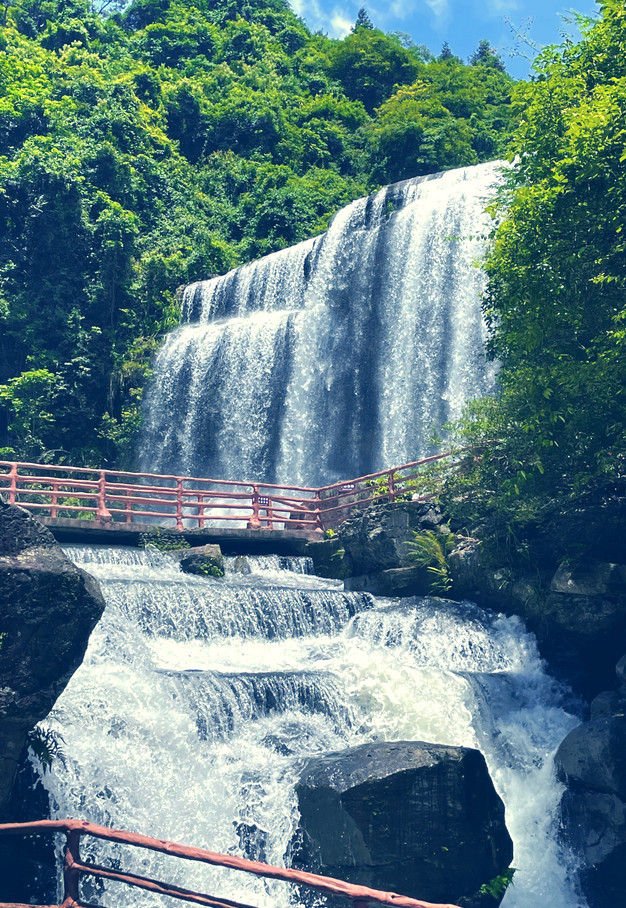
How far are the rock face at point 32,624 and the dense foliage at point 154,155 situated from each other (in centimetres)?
2066

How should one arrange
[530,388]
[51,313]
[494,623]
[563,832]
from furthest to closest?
[51,313] < [494,623] < [530,388] < [563,832]

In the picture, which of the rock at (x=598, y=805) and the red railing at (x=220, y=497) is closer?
the rock at (x=598, y=805)

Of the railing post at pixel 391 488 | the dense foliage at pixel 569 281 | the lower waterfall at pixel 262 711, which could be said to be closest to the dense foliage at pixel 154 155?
the railing post at pixel 391 488

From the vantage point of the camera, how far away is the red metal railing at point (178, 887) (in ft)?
21.2

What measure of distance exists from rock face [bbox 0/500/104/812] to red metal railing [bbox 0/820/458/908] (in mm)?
1797

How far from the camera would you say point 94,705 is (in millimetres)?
11820

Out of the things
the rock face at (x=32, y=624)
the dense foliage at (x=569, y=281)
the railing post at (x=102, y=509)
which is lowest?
the rock face at (x=32, y=624)

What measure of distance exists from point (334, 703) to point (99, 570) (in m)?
6.66

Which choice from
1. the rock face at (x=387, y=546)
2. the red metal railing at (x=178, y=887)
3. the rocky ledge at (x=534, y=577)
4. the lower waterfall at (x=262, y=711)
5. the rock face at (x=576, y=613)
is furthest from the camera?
the rock face at (x=387, y=546)

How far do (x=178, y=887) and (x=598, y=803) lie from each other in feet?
24.5

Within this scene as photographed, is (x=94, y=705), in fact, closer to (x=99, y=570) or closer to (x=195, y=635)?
(x=195, y=635)

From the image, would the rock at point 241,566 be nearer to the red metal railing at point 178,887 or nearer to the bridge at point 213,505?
the bridge at point 213,505

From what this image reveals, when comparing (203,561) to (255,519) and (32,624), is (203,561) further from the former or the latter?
(32,624)

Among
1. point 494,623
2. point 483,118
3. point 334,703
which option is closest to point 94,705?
point 334,703
